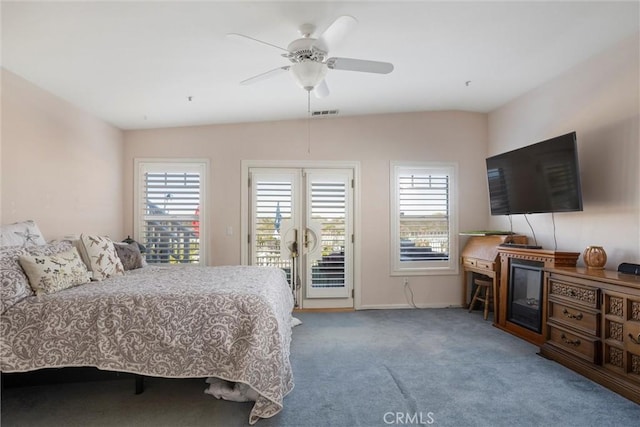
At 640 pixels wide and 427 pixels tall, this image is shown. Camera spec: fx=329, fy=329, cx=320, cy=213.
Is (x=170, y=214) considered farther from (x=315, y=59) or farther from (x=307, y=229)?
(x=315, y=59)

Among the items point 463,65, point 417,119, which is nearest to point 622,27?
point 463,65

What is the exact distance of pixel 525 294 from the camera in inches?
137

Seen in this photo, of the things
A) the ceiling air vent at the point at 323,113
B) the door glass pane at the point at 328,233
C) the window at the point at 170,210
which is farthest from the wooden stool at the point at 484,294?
the window at the point at 170,210

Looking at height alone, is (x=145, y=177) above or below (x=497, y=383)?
above

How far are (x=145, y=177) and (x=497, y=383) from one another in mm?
4545

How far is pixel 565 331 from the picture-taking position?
280 cm

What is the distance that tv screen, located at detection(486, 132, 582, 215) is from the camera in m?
2.93

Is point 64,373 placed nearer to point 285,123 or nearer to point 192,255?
point 192,255

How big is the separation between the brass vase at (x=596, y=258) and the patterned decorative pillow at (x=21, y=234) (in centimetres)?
462

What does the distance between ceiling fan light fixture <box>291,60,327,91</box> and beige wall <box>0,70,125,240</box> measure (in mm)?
2383

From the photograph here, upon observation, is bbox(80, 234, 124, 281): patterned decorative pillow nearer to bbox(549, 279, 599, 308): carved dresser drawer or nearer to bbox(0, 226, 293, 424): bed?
bbox(0, 226, 293, 424): bed

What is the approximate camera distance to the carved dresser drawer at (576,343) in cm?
253

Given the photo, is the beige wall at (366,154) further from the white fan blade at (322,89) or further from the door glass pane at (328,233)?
the white fan blade at (322,89)

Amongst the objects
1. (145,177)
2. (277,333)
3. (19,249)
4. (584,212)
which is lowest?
(277,333)
